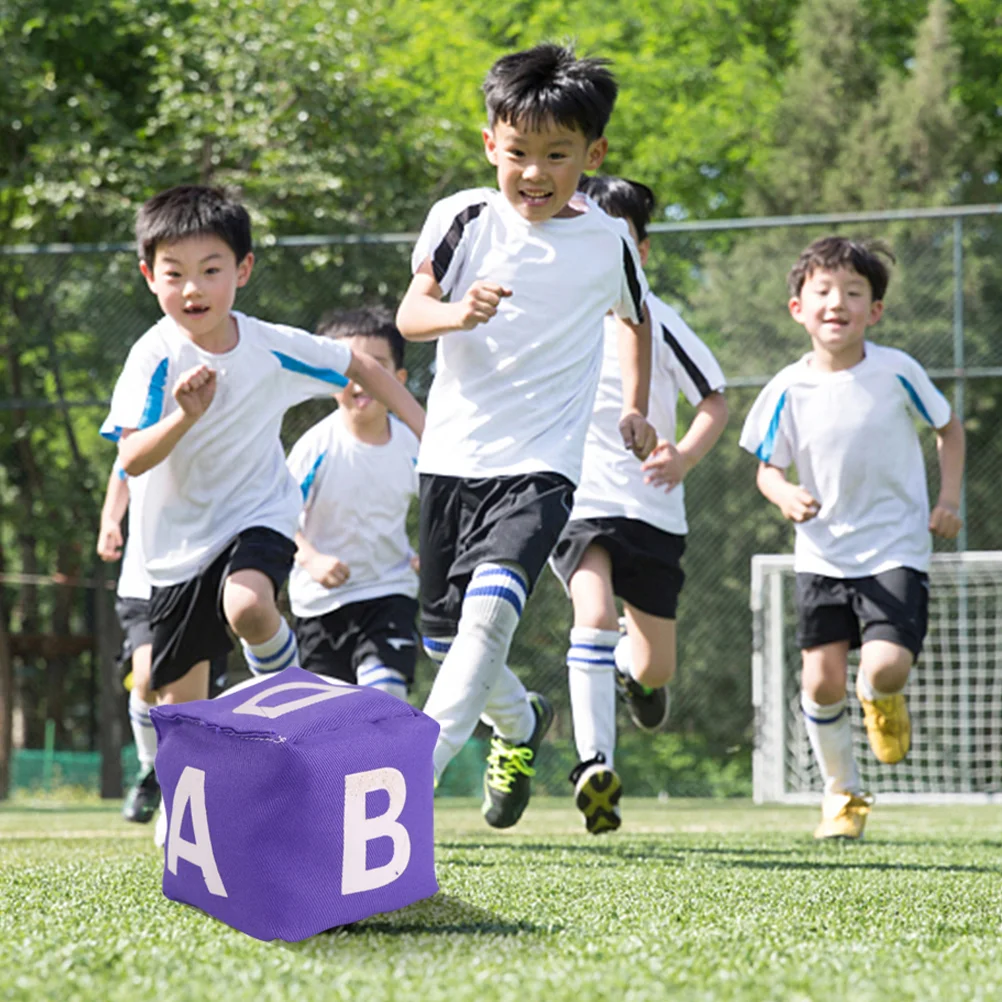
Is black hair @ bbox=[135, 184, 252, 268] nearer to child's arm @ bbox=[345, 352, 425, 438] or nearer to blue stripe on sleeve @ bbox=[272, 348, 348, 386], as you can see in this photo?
blue stripe on sleeve @ bbox=[272, 348, 348, 386]

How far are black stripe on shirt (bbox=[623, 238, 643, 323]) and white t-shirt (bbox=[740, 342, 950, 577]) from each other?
1.31 m

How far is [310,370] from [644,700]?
200 centimetres

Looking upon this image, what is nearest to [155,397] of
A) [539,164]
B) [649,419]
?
[539,164]

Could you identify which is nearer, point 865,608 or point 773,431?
point 865,608

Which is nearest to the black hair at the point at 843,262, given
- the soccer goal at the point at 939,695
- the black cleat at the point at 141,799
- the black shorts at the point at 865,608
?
the black shorts at the point at 865,608

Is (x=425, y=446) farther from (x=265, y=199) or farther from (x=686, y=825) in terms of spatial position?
(x=265, y=199)

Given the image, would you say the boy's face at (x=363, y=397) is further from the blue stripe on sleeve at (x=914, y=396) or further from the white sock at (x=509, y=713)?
the white sock at (x=509, y=713)

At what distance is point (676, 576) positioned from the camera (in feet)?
16.6

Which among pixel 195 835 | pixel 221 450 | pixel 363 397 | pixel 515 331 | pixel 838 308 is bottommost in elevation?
pixel 195 835

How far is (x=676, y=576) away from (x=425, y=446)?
1731mm

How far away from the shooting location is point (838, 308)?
16.7 ft

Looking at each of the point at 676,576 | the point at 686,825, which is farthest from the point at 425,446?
the point at 686,825

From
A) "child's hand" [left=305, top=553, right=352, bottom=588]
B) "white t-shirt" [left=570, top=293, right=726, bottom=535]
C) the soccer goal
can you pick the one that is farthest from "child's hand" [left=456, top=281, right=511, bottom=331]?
the soccer goal

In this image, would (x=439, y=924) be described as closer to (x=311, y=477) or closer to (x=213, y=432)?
(x=213, y=432)
